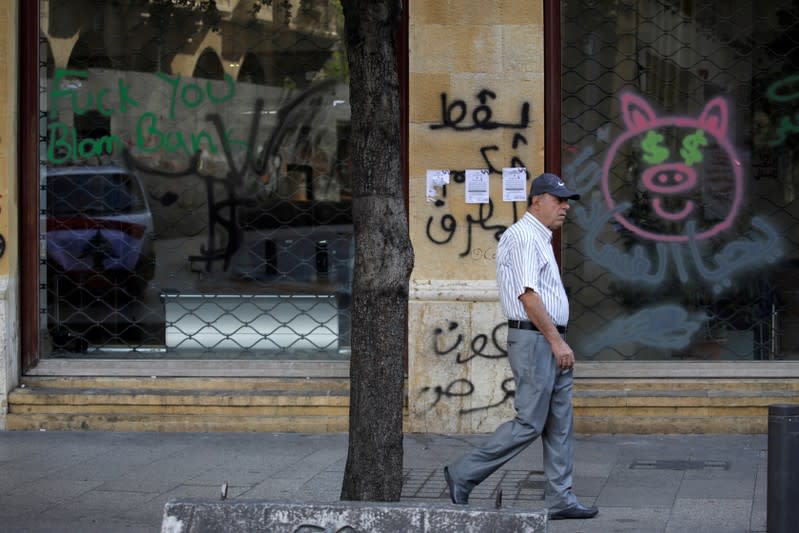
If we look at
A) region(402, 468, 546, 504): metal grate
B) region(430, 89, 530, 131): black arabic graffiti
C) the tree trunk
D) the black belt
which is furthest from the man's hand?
region(430, 89, 530, 131): black arabic graffiti

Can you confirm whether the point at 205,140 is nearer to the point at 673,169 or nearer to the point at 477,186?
the point at 477,186

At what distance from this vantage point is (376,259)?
5.93 meters

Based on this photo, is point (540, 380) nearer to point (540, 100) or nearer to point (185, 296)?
point (540, 100)

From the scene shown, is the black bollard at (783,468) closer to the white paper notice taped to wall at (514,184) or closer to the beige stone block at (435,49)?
the white paper notice taped to wall at (514,184)

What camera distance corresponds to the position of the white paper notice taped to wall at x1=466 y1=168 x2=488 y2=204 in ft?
31.4

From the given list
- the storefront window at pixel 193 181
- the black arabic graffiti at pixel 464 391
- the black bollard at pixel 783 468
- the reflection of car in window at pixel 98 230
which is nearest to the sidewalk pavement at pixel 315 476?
the black arabic graffiti at pixel 464 391

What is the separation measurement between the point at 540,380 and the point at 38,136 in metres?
5.27

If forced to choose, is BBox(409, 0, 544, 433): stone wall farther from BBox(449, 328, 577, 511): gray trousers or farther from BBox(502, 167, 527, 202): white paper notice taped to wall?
BBox(449, 328, 577, 511): gray trousers

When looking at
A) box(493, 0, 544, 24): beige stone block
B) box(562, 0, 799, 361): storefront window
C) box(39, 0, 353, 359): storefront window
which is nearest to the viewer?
box(493, 0, 544, 24): beige stone block

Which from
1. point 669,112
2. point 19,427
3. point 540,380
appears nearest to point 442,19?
point 669,112

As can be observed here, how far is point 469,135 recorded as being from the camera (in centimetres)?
959

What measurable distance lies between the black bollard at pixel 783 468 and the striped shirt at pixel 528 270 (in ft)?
4.83

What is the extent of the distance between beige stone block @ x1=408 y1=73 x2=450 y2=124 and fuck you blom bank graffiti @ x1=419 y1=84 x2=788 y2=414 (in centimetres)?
111

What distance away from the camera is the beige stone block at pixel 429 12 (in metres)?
9.57
